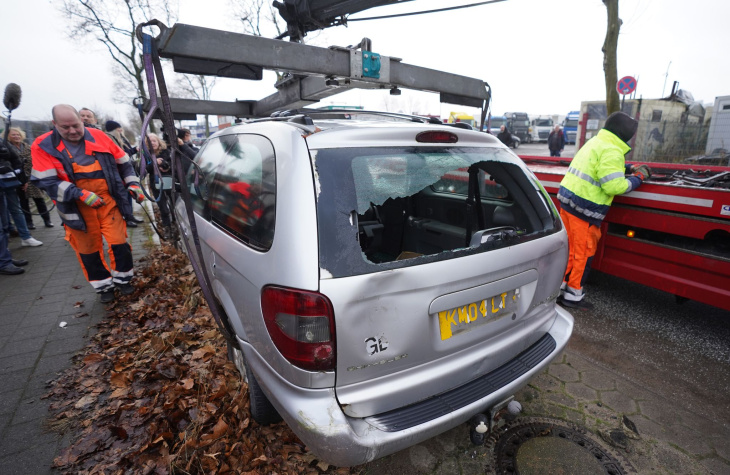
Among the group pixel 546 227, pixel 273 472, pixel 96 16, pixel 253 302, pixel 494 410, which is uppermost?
pixel 96 16

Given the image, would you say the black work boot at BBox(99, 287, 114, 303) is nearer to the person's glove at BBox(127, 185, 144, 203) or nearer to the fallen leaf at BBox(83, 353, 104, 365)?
the person's glove at BBox(127, 185, 144, 203)

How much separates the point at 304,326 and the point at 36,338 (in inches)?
128

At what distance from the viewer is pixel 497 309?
A: 180cm

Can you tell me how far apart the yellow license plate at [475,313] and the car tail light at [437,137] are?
0.84m

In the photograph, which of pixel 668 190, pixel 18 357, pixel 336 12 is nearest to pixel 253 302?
pixel 336 12

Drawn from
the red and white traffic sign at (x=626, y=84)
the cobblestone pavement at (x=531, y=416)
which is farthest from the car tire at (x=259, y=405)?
the red and white traffic sign at (x=626, y=84)

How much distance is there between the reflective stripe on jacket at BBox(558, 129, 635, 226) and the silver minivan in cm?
149

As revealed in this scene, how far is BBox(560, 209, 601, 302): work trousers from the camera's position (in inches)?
136

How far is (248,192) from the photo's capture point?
191 centimetres

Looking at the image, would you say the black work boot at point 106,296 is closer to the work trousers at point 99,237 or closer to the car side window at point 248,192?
the work trousers at point 99,237

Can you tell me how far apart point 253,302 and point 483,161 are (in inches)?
57.3

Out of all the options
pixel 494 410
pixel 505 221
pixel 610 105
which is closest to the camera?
pixel 494 410

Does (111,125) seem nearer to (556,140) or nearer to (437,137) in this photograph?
(437,137)

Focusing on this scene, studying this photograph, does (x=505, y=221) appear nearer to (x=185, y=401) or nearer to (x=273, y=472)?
(x=273, y=472)
